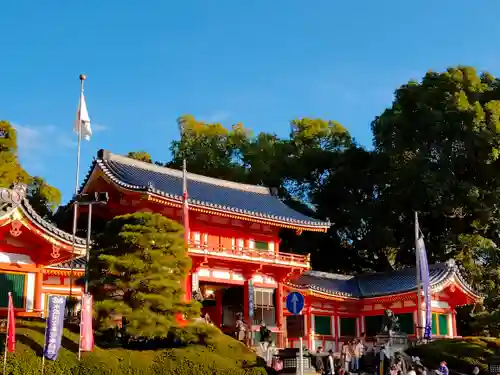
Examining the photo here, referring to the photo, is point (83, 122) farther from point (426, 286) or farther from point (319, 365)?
point (426, 286)

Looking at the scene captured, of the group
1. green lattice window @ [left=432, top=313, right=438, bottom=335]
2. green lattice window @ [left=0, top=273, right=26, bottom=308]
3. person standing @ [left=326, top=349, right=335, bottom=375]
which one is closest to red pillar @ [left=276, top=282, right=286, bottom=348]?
green lattice window @ [left=432, top=313, right=438, bottom=335]

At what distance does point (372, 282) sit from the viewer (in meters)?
41.5

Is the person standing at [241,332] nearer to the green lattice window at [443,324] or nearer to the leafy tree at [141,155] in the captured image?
the green lattice window at [443,324]

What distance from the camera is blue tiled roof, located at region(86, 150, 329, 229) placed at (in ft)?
107

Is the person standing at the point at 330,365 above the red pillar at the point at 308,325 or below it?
below

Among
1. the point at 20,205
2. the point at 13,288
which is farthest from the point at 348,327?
the point at 20,205

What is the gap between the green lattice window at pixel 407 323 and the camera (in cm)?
3800

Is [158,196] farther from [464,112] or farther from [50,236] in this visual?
[464,112]

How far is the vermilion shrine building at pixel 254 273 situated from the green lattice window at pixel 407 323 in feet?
0.19

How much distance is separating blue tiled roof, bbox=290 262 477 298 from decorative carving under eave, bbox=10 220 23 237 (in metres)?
18.4

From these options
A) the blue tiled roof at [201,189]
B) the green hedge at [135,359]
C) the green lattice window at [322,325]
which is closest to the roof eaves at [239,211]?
the blue tiled roof at [201,189]

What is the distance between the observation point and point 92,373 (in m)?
19.1

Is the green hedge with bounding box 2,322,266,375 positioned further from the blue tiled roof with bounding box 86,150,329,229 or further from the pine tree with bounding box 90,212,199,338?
the blue tiled roof with bounding box 86,150,329,229

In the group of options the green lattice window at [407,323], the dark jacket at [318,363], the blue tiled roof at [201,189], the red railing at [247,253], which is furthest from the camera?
the green lattice window at [407,323]
